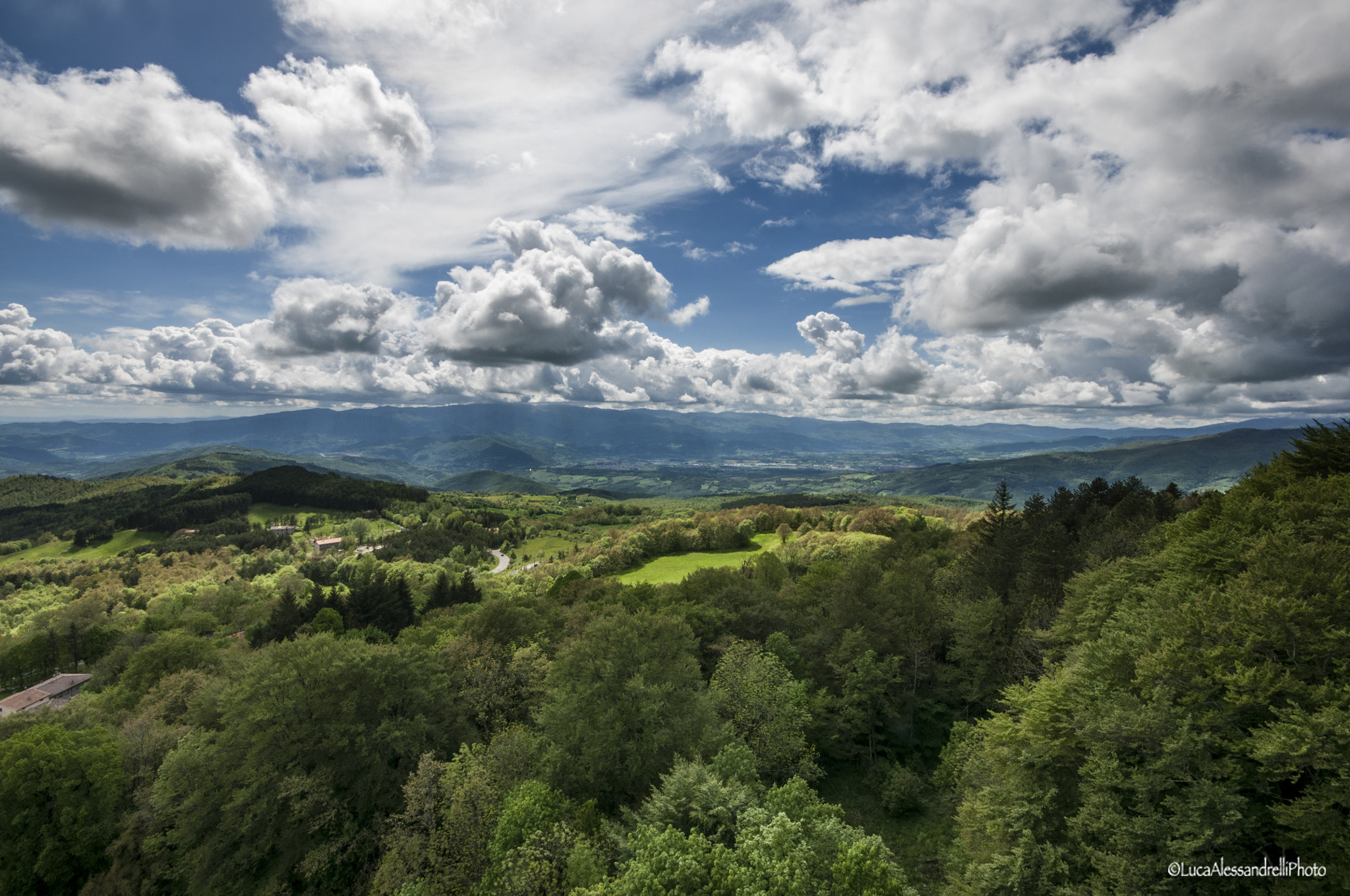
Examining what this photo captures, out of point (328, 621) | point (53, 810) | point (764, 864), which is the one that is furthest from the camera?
point (328, 621)

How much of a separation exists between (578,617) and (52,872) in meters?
32.7

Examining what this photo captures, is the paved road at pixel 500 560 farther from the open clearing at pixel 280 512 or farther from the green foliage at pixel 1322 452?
the green foliage at pixel 1322 452

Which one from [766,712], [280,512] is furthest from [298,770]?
[280,512]

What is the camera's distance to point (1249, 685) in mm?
15523

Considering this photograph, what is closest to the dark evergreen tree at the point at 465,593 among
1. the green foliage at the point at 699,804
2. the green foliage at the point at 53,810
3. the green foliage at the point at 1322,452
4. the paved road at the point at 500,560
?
the green foliage at the point at 53,810

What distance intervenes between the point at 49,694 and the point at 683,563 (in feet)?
275

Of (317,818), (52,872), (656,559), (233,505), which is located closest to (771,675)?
(317,818)

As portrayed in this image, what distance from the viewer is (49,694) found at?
204ft

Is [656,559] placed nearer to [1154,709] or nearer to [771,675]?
[771,675]

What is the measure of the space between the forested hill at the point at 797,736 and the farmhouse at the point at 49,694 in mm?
11461

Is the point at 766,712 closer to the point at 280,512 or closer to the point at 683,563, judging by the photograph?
the point at 683,563

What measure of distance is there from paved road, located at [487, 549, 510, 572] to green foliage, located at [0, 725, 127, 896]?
9395 centimetres

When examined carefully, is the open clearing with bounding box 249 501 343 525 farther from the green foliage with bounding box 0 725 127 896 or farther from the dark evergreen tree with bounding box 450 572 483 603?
the green foliage with bounding box 0 725 127 896

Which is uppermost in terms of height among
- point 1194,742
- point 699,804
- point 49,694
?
point 1194,742
